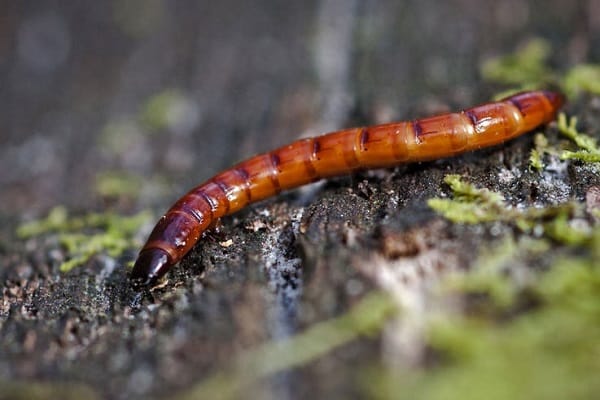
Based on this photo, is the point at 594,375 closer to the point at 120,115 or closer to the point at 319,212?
the point at 319,212

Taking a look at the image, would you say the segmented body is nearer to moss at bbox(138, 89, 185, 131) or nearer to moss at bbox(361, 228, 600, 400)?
moss at bbox(361, 228, 600, 400)

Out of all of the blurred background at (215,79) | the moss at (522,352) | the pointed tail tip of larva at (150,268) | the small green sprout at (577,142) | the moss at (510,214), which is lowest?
the moss at (522,352)

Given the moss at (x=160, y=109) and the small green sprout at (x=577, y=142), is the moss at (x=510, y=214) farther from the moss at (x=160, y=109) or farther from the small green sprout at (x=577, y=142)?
the moss at (x=160, y=109)

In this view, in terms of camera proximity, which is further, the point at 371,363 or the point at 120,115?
the point at 120,115

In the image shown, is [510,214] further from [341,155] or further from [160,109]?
[160,109]

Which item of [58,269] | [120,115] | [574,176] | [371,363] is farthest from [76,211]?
[574,176]

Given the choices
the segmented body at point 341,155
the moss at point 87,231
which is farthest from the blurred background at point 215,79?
the segmented body at point 341,155

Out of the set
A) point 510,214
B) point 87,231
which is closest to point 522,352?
point 510,214
